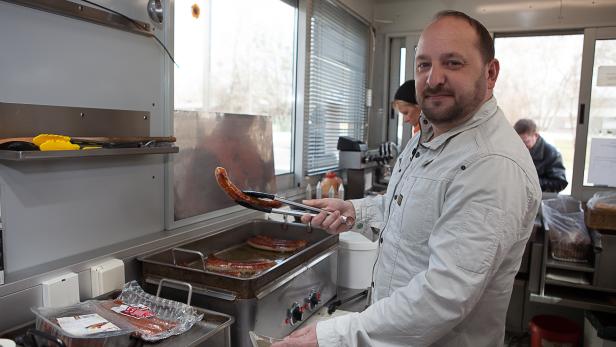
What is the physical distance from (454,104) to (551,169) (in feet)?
9.12

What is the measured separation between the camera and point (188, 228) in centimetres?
185

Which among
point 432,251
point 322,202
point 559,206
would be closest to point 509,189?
point 432,251

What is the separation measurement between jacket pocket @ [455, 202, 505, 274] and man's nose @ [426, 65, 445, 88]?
318 mm

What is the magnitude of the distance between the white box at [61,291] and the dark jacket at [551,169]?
3.20 meters

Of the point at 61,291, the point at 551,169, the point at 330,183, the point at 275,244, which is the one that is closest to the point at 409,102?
the point at 330,183

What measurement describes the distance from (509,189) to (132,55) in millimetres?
1267

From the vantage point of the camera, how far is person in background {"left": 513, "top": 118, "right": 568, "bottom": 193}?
341 centimetres

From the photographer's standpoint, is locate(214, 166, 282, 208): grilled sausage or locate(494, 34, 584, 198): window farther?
locate(494, 34, 584, 198): window

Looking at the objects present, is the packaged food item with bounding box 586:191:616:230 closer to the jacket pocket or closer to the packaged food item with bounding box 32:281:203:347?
the jacket pocket

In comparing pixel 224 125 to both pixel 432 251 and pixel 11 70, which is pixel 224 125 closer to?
pixel 11 70

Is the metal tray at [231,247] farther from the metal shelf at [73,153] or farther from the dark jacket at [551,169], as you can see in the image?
the dark jacket at [551,169]

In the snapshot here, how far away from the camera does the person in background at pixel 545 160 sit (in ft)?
11.2

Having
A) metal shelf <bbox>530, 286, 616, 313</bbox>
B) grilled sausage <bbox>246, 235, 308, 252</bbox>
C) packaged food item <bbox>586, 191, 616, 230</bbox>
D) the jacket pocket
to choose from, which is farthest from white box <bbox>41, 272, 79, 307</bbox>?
packaged food item <bbox>586, 191, 616, 230</bbox>

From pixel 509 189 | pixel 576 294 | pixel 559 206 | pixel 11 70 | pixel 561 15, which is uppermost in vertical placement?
pixel 561 15
